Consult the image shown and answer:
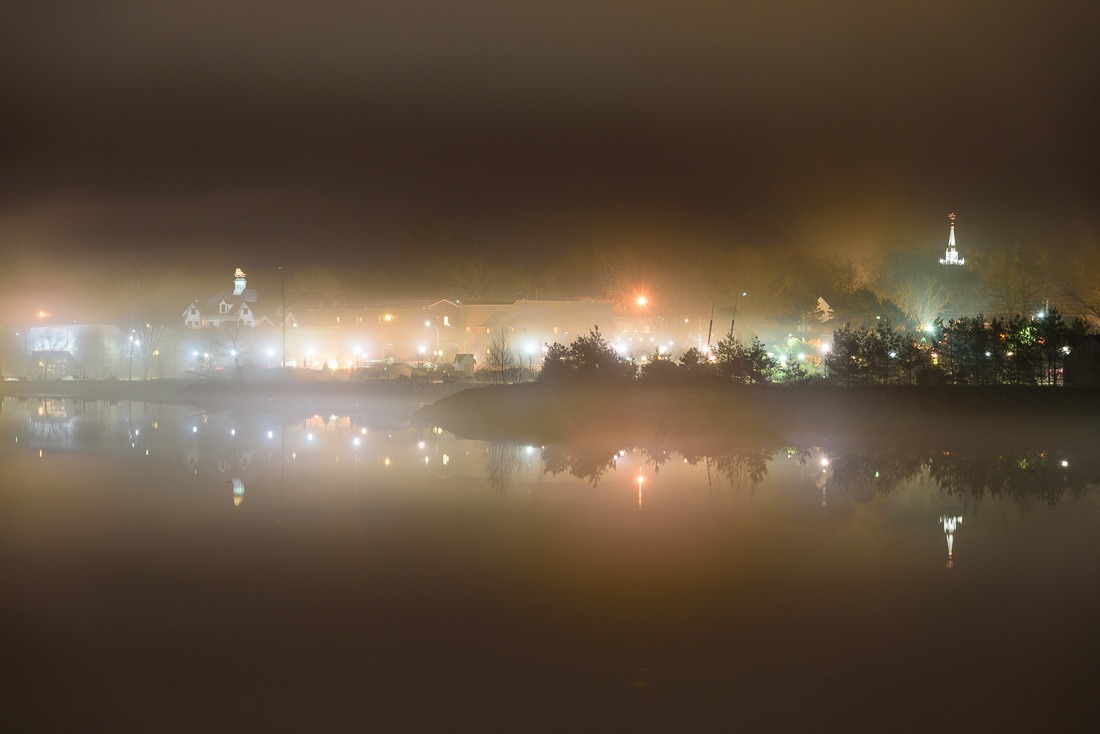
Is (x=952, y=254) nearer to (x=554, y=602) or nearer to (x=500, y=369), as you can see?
(x=500, y=369)

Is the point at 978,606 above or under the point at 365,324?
under

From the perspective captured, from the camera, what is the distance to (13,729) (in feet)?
24.7

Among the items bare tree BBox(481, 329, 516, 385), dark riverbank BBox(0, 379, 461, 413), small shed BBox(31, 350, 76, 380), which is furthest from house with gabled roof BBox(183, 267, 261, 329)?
bare tree BBox(481, 329, 516, 385)

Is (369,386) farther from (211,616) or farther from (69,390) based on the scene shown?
(211,616)

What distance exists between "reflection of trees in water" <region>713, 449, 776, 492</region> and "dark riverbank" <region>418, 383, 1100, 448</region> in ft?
8.47

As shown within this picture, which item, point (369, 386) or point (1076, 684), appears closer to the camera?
point (1076, 684)

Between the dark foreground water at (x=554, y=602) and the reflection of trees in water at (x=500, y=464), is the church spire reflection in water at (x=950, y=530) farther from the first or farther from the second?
the reflection of trees in water at (x=500, y=464)

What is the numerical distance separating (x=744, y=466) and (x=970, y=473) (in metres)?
4.85

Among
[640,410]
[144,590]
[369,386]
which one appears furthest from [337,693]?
[369,386]

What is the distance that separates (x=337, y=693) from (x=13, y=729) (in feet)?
8.06

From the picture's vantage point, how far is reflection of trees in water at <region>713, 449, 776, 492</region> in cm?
2023

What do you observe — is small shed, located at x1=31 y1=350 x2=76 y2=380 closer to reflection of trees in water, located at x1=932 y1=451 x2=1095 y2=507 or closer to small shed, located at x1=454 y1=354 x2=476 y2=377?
small shed, located at x1=454 y1=354 x2=476 y2=377

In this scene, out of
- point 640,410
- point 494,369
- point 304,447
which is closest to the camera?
point 304,447

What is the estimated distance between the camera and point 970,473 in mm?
20859
